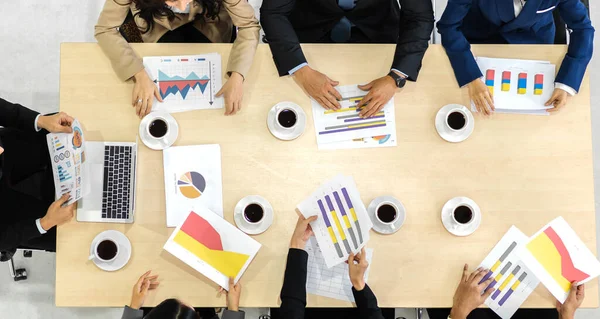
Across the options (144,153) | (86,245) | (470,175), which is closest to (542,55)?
(470,175)

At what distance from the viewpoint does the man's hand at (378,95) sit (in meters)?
1.53

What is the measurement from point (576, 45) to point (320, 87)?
814 mm

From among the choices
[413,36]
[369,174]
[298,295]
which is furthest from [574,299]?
[413,36]

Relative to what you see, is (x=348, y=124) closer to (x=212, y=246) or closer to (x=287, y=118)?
(x=287, y=118)

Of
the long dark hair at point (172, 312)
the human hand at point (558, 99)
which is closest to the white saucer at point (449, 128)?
the human hand at point (558, 99)

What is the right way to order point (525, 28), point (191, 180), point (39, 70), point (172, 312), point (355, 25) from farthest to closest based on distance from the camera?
point (39, 70) → point (355, 25) → point (525, 28) → point (191, 180) → point (172, 312)

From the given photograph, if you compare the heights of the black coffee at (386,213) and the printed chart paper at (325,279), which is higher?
the black coffee at (386,213)

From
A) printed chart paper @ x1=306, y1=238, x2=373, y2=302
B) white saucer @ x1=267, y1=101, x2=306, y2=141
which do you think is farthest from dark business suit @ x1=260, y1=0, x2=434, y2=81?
printed chart paper @ x1=306, y1=238, x2=373, y2=302

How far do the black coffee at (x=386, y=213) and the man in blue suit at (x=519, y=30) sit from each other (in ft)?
1.38

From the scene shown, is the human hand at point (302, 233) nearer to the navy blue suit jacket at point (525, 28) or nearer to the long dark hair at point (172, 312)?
the long dark hair at point (172, 312)

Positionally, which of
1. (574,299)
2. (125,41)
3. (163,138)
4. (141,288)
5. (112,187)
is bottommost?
(574,299)

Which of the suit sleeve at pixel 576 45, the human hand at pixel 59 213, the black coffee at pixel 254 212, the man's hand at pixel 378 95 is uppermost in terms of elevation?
Answer: the suit sleeve at pixel 576 45

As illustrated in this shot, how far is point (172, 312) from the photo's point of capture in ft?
3.85

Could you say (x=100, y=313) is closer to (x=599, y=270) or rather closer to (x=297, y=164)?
(x=297, y=164)
